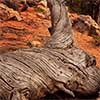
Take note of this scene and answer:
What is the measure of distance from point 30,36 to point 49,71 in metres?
5.48

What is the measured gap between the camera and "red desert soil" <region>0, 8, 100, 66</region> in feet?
32.8

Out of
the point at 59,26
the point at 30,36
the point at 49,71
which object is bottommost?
the point at 30,36

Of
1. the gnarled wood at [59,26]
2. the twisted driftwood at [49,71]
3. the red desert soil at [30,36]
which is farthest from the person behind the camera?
the red desert soil at [30,36]

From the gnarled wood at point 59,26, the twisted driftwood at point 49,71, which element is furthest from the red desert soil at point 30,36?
the twisted driftwood at point 49,71

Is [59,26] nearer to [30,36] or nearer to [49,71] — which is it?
[49,71]

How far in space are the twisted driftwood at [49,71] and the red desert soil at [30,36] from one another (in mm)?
2893

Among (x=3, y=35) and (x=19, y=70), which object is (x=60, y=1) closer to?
(x=19, y=70)

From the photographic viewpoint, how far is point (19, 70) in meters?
5.48

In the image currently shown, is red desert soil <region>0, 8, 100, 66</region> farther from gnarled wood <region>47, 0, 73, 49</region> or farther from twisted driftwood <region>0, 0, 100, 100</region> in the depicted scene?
Result: twisted driftwood <region>0, 0, 100, 100</region>

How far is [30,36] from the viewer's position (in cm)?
1109

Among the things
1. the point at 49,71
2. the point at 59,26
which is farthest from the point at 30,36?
the point at 49,71

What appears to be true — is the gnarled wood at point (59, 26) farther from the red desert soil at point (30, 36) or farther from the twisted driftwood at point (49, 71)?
the red desert soil at point (30, 36)

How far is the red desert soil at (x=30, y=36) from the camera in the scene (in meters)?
10.0

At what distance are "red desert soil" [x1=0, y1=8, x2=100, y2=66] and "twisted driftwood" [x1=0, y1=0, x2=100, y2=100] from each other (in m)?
2.89
